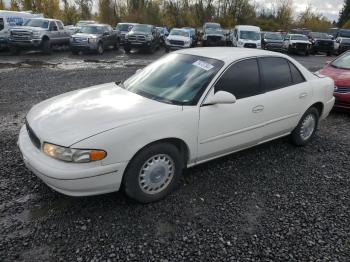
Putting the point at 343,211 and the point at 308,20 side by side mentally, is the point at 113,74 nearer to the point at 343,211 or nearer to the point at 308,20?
the point at 343,211

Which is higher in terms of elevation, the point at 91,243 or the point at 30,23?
the point at 30,23

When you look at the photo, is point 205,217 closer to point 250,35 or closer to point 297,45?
point 250,35

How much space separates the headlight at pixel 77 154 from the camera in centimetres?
282

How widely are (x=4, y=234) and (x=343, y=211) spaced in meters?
3.52

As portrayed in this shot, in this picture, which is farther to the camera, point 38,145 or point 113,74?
point 113,74

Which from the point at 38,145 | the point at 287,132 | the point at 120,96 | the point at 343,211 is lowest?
the point at 343,211

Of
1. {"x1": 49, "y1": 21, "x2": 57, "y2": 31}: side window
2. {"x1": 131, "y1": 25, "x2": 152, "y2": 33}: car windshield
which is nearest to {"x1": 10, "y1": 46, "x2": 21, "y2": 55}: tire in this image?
{"x1": 49, "y1": 21, "x2": 57, "y2": 31}: side window

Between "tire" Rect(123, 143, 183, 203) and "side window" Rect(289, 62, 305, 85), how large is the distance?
7.71ft

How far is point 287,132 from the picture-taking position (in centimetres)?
478

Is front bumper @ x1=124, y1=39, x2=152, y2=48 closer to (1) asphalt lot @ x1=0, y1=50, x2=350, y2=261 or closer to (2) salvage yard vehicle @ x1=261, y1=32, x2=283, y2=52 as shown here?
(2) salvage yard vehicle @ x1=261, y1=32, x2=283, y2=52

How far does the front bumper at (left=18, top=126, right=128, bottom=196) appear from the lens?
2816 millimetres

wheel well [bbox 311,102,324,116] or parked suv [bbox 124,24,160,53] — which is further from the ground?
parked suv [bbox 124,24,160,53]

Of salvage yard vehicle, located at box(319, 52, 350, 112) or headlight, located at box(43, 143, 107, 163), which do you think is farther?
salvage yard vehicle, located at box(319, 52, 350, 112)

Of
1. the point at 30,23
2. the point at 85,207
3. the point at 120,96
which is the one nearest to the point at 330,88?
the point at 120,96
